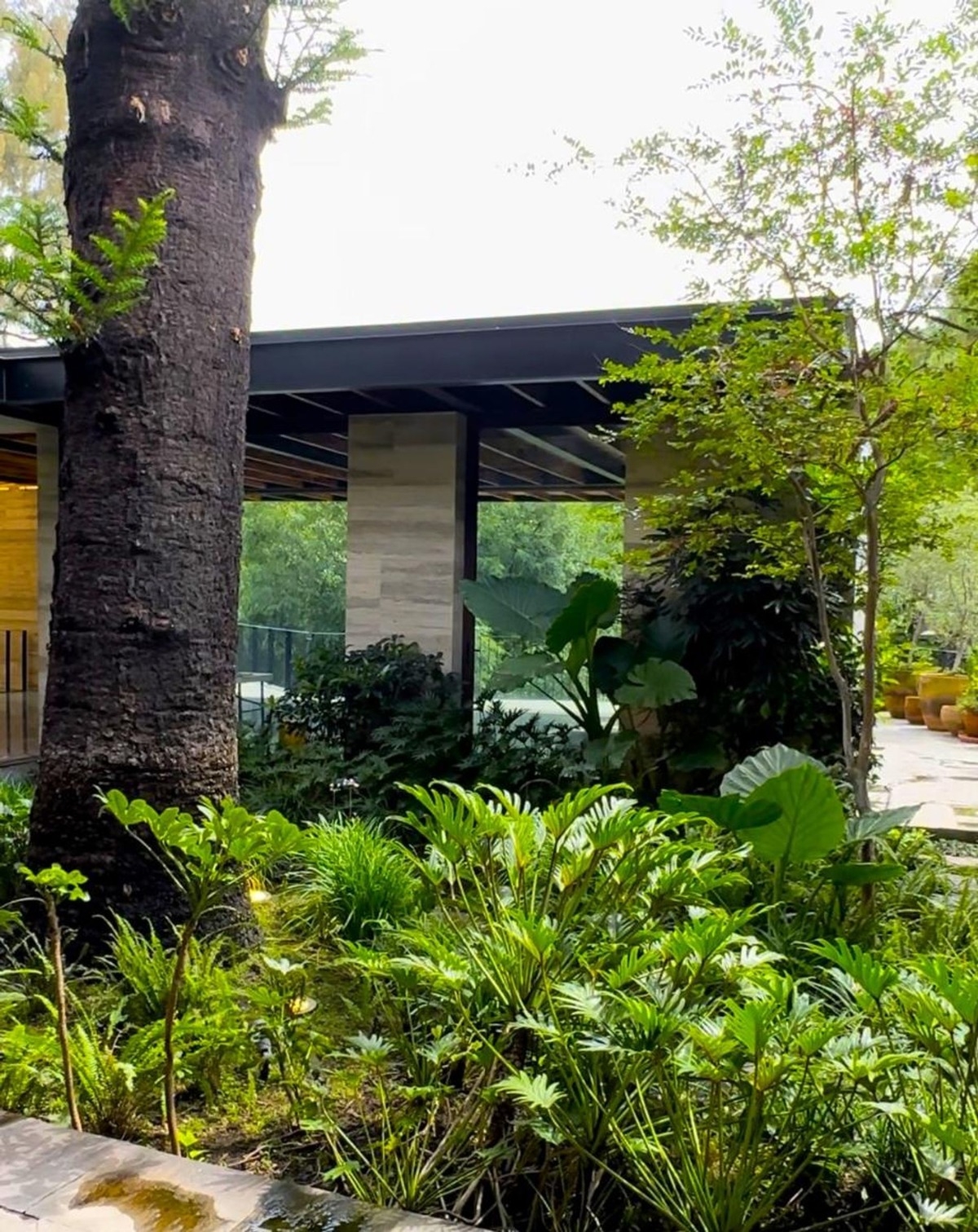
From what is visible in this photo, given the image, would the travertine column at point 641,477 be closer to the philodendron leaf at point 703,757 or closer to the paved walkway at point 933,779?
the philodendron leaf at point 703,757

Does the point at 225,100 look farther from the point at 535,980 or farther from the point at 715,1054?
the point at 715,1054

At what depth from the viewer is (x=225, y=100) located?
2672mm

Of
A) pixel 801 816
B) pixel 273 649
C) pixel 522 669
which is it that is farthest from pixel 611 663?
pixel 273 649

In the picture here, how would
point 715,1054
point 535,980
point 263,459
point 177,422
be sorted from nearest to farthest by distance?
1. point 715,1054
2. point 535,980
3. point 177,422
4. point 263,459

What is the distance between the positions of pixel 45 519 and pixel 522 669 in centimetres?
475

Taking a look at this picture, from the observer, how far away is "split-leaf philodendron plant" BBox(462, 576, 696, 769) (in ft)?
14.9

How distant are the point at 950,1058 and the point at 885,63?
3036mm

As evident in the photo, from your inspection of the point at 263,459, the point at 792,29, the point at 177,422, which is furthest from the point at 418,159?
the point at 177,422

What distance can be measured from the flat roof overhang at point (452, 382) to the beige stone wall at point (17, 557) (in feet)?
8.00

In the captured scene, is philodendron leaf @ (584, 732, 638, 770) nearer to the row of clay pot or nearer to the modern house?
the modern house

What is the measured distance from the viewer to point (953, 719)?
399 inches

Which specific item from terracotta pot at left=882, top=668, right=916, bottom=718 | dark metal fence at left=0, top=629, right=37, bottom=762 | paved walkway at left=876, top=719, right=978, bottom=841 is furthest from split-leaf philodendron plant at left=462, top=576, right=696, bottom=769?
terracotta pot at left=882, top=668, right=916, bottom=718

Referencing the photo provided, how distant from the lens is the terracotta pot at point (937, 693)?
35.0 ft

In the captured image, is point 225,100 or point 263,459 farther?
point 263,459
